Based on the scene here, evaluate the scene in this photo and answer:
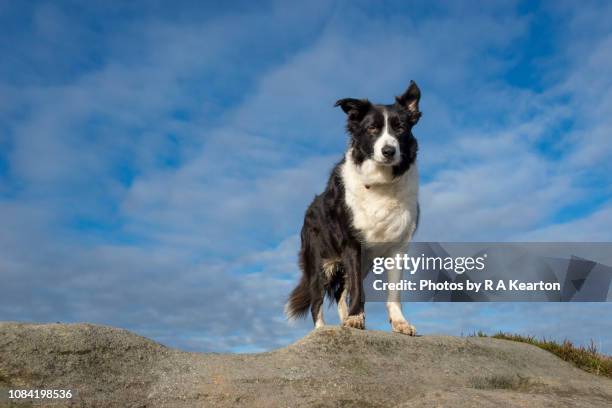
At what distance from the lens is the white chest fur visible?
30.2ft

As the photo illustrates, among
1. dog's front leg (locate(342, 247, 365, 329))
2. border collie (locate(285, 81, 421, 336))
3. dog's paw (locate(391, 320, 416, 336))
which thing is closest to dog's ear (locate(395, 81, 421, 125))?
border collie (locate(285, 81, 421, 336))

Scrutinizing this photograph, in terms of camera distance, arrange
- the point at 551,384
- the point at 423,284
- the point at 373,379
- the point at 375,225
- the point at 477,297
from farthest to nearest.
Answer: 1. the point at 477,297
2. the point at 423,284
3. the point at 375,225
4. the point at 551,384
5. the point at 373,379

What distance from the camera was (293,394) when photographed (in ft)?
21.8

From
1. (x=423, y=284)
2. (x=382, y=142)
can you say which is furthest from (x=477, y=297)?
(x=382, y=142)

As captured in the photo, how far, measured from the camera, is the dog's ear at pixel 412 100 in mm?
9406

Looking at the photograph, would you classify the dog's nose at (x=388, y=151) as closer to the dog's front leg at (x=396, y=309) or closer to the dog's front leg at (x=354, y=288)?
the dog's front leg at (x=354, y=288)

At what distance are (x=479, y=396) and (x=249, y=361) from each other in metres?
2.65

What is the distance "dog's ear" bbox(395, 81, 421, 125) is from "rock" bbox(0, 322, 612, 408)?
3.33 m

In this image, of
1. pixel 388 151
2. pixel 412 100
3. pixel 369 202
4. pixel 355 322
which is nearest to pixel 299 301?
pixel 355 322

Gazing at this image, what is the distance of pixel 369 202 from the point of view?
9281mm

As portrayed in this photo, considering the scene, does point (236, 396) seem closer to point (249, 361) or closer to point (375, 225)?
Result: point (249, 361)

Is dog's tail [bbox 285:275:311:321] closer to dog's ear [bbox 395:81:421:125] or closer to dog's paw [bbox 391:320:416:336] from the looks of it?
dog's paw [bbox 391:320:416:336]

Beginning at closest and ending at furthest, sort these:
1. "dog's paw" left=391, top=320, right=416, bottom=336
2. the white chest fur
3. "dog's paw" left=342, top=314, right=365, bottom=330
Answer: "dog's paw" left=342, top=314, right=365, bottom=330, "dog's paw" left=391, top=320, right=416, bottom=336, the white chest fur

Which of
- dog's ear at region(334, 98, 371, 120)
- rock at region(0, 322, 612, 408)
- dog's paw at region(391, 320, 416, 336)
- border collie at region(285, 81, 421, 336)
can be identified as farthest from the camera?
dog's ear at region(334, 98, 371, 120)
